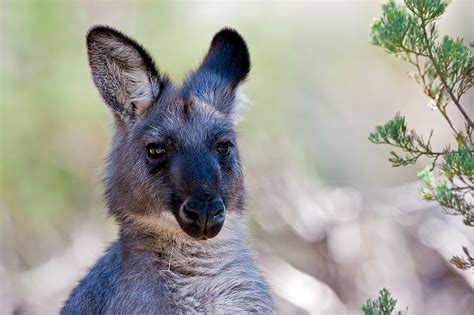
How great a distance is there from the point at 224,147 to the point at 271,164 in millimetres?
7142

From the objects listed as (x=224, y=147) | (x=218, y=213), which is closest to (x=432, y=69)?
(x=224, y=147)

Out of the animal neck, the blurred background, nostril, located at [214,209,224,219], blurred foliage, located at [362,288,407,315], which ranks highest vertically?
the blurred background

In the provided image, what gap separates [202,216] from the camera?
5.00m

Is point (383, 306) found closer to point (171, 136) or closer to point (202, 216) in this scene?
point (202, 216)

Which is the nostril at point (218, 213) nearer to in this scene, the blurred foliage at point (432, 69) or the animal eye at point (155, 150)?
the animal eye at point (155, 150)

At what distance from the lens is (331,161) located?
1468 cm

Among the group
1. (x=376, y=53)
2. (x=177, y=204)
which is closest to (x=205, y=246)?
(x=177, y=204)

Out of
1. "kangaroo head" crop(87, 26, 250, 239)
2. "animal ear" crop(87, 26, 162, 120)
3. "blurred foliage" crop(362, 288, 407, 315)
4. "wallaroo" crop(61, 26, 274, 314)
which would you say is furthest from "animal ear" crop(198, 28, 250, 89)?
"blurred foliage" crop(362, 288, 407, 315)

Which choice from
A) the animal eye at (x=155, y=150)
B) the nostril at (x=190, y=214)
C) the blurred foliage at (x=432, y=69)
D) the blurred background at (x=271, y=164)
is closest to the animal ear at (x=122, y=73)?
the animal eye at (x=155, y=150)

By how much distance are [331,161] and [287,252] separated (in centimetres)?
338

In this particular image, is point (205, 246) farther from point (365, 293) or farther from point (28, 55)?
point (28, 55)

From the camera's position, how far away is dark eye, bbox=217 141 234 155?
554 centimetres

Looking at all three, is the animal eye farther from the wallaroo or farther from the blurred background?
the blurred background

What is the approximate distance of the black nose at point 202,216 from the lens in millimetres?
5000
